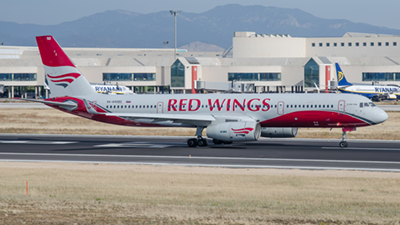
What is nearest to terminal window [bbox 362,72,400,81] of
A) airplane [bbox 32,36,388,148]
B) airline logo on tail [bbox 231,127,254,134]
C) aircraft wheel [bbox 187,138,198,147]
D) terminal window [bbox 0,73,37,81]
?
terminal window [bbox 0,73,37,81]

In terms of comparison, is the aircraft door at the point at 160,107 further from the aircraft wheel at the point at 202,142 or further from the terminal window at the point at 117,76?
the terminal window at the point at 117,76

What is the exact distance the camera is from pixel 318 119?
40.9 meters

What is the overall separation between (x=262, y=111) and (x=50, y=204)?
945 inches

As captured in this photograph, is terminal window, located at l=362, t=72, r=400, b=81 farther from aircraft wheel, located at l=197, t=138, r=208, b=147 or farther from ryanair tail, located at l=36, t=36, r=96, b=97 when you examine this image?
ryanair tail, located at l=36, t=36, r=96, b=97

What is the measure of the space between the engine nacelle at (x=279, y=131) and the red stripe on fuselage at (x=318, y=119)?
0.92 metres

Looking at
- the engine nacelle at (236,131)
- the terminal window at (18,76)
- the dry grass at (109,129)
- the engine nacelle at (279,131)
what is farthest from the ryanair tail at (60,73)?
the terminal window at (18,76)

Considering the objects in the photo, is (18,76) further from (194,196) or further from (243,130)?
(194,196)

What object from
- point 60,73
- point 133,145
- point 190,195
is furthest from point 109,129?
point 190,195

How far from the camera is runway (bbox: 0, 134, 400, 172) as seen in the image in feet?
109

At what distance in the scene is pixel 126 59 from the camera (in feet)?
562

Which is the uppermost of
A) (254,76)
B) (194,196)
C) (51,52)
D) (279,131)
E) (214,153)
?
(254,76)

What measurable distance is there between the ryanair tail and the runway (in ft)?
14.9

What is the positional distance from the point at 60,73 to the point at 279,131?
64.0 feet

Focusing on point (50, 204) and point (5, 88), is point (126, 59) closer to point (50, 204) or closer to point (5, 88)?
point (5, 88)
